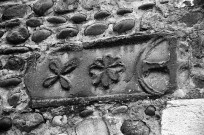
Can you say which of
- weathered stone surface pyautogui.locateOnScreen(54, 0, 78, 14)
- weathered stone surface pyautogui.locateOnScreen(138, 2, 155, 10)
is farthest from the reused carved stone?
weathered stone surface pyautogui.locateOnScreen(54, 0, 78, 14)

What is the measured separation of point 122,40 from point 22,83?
70cm

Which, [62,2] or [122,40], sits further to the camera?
[62,2]

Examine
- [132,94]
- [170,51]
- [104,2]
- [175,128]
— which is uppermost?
[104,2]

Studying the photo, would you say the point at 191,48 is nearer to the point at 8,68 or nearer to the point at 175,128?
the point at 175,128

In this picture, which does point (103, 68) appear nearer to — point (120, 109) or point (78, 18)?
point (120, 109)

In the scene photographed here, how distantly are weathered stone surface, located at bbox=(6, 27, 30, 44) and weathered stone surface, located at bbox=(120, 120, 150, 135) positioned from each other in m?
0.90

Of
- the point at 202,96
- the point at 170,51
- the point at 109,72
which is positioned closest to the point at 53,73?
the point at 109,72

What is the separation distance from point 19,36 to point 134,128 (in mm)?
994

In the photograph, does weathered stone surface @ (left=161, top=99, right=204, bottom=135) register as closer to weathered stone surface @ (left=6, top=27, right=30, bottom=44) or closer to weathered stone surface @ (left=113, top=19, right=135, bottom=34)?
weathered stone surface @ (left=113, top=19, right=135, bottom=34)

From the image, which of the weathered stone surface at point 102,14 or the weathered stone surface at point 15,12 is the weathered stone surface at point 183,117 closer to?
the weathered stone surface at point 102,14

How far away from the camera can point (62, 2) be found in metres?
2.51

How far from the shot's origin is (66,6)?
97.6 inches

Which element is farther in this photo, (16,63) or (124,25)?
(16,63)

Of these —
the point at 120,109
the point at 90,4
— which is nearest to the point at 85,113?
the point at 120,109
